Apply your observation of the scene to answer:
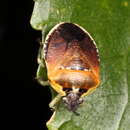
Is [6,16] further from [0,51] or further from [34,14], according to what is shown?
[34,14]

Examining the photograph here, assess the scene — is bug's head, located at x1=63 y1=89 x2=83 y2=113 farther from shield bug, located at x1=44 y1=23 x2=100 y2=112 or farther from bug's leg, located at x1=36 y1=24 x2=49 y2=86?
bug's leg, located at x1=36 y1=24 x2=49 y2=86

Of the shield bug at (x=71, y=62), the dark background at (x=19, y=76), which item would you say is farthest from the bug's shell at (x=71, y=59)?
the dark background at (x=19, y=76)

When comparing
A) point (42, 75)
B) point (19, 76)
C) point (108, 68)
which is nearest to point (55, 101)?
point (42, 75)

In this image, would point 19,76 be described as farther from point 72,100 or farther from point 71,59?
point 71,59

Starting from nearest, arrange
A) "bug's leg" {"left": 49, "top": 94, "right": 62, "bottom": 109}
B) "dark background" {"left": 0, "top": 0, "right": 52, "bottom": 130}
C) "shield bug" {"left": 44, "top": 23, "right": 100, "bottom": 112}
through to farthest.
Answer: "shield bug" {"left": 44, "top": 23, "right": 100, "bottom": 112} → "bug's leg" {"left": 49, "top": 94, "right": 62, "bottom": 109} → "dark background" {"left": 0, "top": 0, "right": 52, "bottom": 130}

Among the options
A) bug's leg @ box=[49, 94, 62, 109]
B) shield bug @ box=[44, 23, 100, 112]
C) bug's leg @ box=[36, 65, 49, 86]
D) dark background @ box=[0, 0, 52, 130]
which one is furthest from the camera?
dark background @ box=[0, 0, 52, 130]

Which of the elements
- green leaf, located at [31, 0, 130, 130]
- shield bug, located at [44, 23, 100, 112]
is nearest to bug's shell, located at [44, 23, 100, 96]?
shield bug, located at [44, 23, 100, 112]
